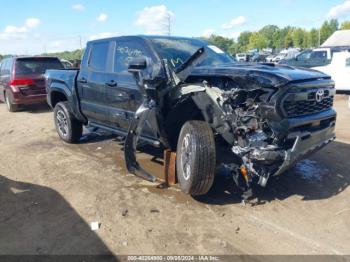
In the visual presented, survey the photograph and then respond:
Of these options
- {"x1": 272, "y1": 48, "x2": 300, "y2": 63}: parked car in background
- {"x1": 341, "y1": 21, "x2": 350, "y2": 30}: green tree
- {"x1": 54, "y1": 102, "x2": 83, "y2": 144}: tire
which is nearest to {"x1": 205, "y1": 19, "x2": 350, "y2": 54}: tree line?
{"x1": 341, "y1": 21, "x2": 350, "y2": 30}: green tree

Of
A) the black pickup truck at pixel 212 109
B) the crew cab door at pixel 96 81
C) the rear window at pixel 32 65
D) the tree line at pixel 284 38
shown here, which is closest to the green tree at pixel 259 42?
the tree line at pixel 284 38

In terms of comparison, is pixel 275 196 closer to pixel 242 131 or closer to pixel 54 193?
pixel 242 131

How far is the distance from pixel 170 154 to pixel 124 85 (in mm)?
1318

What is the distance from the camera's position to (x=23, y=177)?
17.9ft

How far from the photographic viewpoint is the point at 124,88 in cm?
533

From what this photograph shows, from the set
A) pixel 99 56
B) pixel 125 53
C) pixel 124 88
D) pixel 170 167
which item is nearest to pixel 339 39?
pixel 99 56

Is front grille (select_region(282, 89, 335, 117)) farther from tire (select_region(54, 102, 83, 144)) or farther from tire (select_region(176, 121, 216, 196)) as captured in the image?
tire (select_region(54, 102, 83, 144))

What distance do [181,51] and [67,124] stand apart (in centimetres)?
317

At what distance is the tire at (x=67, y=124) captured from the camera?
7094 millimetres

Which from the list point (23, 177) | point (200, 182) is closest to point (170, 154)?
point (200, 182)

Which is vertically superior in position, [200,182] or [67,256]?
[200,182]

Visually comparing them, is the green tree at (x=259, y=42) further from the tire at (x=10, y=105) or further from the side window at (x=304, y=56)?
the tire at (x=10, y=105)

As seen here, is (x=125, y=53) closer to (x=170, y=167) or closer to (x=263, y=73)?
(x=170, y=167)

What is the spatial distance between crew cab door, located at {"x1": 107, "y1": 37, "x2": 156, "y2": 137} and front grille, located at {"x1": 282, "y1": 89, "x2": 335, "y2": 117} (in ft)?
6.20
